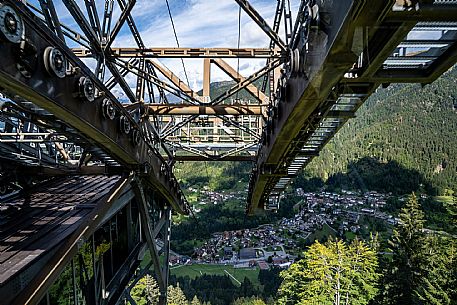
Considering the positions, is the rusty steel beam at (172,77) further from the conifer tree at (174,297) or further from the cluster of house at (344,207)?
the cluster of house at (344,207)

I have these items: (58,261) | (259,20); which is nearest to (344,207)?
(259,20)

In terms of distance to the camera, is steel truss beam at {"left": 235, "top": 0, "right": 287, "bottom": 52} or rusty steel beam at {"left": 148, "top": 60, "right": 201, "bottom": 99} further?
rusty steel beam at {"left": 148, "top": 60, "right": 201, "bottom": 99}

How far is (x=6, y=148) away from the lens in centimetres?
641

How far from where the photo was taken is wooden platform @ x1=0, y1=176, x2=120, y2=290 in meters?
4.21

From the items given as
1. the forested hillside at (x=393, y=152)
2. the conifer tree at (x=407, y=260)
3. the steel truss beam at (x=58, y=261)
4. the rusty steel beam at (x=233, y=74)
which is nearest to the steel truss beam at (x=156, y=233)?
the steel truss beam at (x=58, y=261)

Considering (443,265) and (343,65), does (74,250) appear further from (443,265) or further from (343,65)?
(443,265)

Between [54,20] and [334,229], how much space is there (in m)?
58.6

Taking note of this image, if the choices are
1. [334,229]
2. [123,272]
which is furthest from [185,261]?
[123,272]

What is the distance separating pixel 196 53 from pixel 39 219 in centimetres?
395

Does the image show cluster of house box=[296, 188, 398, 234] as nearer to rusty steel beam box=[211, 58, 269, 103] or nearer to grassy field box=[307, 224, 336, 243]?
grassy field box=[307, 224, 336, 243]

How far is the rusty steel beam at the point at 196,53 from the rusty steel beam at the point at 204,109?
934 mm

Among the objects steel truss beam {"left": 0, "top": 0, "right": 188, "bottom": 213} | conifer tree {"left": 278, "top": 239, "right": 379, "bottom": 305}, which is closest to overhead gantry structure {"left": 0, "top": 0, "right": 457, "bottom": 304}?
steel truss beam {"left": 0, "top": 0, "right": 188, "bottom": 213}

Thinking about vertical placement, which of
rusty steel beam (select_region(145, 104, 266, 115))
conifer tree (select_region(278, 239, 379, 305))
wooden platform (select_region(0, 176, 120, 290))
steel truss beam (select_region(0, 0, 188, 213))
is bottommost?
conifer tree (select_region(278, 239, 379, 305))

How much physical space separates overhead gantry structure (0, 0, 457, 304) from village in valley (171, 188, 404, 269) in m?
42.8
